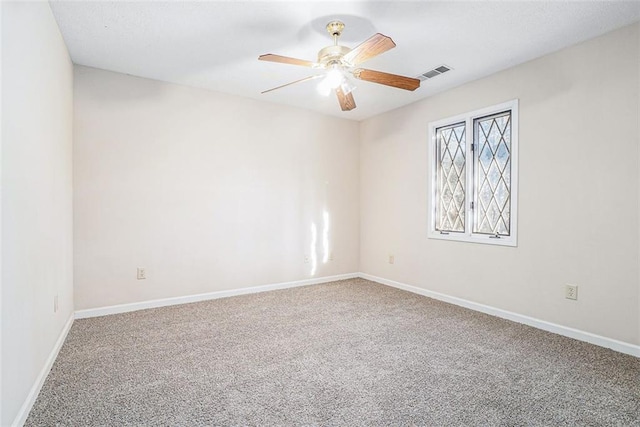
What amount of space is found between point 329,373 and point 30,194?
1987 mm

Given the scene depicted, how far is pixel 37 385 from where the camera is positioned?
1896 mm

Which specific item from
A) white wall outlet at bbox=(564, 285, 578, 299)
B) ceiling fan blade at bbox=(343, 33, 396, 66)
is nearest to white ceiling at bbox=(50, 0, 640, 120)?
ceiling fan blade at bbox=(343, 33, 396, 66)

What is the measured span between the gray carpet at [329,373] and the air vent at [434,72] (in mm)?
2347

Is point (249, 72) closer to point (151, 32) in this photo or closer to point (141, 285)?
point (151, 32)

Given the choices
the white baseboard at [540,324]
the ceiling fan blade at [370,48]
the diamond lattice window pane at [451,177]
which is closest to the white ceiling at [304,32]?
the ceiling fan blade at [370,48]

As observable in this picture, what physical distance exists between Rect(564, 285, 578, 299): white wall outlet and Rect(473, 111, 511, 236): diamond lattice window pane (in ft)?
2.29

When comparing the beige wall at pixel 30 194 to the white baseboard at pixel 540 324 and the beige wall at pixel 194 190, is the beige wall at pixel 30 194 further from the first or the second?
the white baseboard at pixel 540 324

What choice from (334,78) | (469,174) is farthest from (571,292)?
(334,78)

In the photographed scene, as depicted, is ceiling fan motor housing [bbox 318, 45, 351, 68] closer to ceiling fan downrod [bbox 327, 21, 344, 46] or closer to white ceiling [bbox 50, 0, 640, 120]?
ceiling fan downrod [bbox 327, 21, 344, 46]

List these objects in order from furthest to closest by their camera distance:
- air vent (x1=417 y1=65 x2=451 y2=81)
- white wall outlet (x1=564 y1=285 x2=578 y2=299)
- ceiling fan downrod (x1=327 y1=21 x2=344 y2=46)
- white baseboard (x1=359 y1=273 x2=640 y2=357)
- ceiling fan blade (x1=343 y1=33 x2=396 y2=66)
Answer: air vent (x1=417 y1=65 x2=451 y2=81)
white wall outlet (x1=564 y1=285 x2=578 y2=299)
white baseboard (x1=359 y1=273 x2=640 y2=357)
ceiling fan downrod (x1=327 y1=21 x2=344 y2=46)
ceiling fan blade (x1=343 y1=33 x2=396 y2=66)

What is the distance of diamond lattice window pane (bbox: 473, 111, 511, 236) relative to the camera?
3.32 meters

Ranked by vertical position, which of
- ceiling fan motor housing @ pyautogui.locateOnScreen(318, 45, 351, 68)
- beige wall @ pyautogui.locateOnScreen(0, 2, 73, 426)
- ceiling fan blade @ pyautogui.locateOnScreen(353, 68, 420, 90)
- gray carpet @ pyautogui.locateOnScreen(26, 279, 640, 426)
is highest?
ceiling fan motor housing @ pyautogui.locateOnScreen(318, 45, 351, 68)

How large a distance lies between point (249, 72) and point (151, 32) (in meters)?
0.94

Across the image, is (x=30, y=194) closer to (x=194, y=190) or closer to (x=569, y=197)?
(x=194, y=190)
